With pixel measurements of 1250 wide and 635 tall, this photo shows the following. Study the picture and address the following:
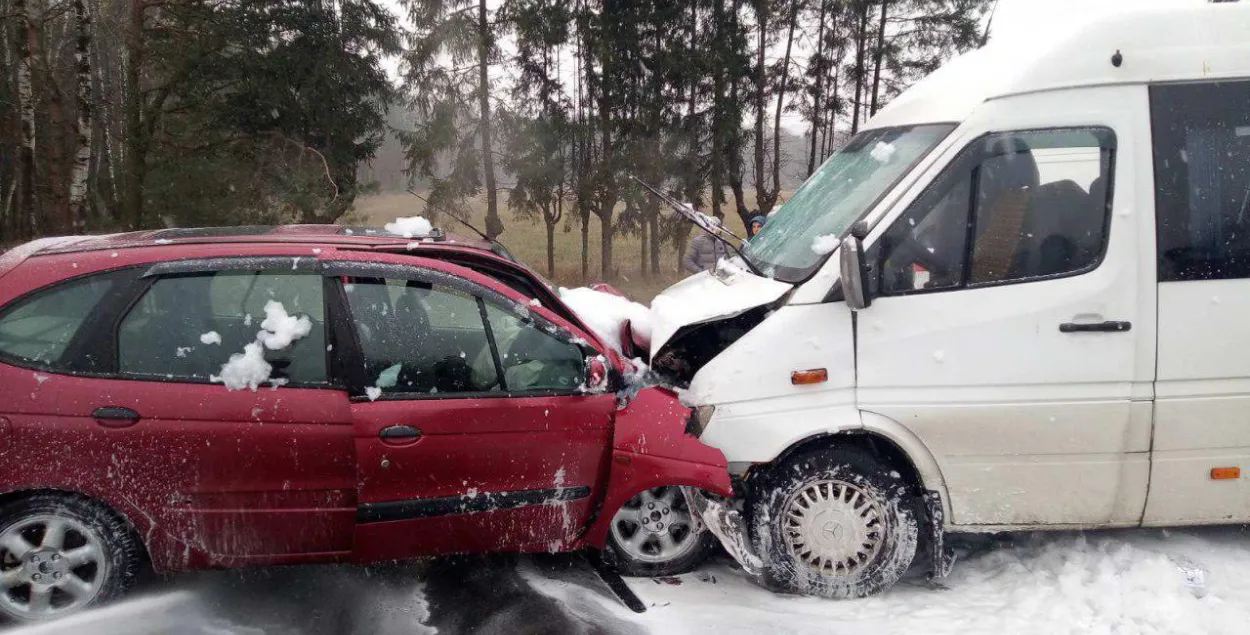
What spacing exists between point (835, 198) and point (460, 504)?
258cm

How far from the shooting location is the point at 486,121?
16281mm

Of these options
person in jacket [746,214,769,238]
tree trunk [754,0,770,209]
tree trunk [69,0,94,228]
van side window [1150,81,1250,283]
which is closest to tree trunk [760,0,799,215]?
tree trunk [754,0,770,209]

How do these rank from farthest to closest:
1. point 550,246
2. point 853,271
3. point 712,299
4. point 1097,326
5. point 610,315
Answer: point 550,246 < point 610,315 < point 712,299 < point 1097,326 < point 853,271

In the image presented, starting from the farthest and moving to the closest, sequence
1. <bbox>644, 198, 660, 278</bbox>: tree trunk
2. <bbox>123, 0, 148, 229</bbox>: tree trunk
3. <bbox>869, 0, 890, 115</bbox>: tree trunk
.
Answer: <bbox>869, 0, 890, 115</bbox>: tree trunk → <bbox>644, 198, 660, 278</bbox>: tree trunk → <bbox>123, 0, 148, 229</bbox>: tree trunk

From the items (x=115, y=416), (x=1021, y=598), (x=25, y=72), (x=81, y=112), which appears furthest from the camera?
(x=25, y=72)

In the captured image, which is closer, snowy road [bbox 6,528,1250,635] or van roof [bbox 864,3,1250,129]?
snowy road [bbox 6,528,1250,635]

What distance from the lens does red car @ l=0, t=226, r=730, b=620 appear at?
330 centimetres

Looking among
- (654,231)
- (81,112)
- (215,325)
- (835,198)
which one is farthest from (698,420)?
(654,231)

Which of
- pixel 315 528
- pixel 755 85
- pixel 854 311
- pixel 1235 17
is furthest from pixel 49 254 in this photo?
pixel 755 85

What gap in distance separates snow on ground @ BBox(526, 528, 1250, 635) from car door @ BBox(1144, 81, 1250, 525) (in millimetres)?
492

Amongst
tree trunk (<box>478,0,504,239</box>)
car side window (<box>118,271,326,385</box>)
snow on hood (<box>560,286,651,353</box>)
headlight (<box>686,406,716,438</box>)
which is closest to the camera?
car side window (<box>118,271,326,385</box>)

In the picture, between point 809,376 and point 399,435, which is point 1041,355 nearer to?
point 809,376

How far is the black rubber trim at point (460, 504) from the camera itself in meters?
3.49

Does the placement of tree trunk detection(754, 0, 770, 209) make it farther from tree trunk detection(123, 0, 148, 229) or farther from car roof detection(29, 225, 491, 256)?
car roof detection(29, 225, 491, 256)
